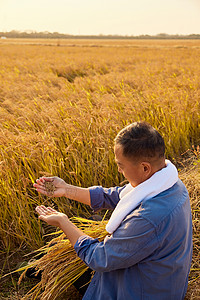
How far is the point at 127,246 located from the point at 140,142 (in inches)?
14.1

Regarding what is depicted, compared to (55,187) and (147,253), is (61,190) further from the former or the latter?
(147,253)

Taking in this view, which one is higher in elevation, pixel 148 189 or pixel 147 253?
pixel 148 189

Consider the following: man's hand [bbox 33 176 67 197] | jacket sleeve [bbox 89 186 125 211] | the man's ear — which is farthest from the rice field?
the man's ear

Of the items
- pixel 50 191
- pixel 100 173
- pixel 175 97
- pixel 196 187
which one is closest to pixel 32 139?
pixel 100 173

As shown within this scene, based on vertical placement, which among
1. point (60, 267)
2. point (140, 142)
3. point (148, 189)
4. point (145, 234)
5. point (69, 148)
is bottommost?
point (60, 267)

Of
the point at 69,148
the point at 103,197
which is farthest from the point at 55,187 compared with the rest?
the point at 69,148

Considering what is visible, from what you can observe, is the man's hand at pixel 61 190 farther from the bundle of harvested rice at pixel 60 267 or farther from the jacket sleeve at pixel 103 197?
the bundle of harvested rice at pixel 60 267

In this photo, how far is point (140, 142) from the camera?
1.06m

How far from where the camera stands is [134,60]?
11.1 meters

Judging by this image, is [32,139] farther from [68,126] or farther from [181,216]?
[181,216]

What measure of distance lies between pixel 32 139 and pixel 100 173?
25.7 inches

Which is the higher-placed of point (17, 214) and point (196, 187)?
point (196, 187)

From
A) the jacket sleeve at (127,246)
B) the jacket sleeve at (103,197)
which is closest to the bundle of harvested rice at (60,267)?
the jacket sleeve at (103,197)

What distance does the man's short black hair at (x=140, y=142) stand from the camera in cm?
106
